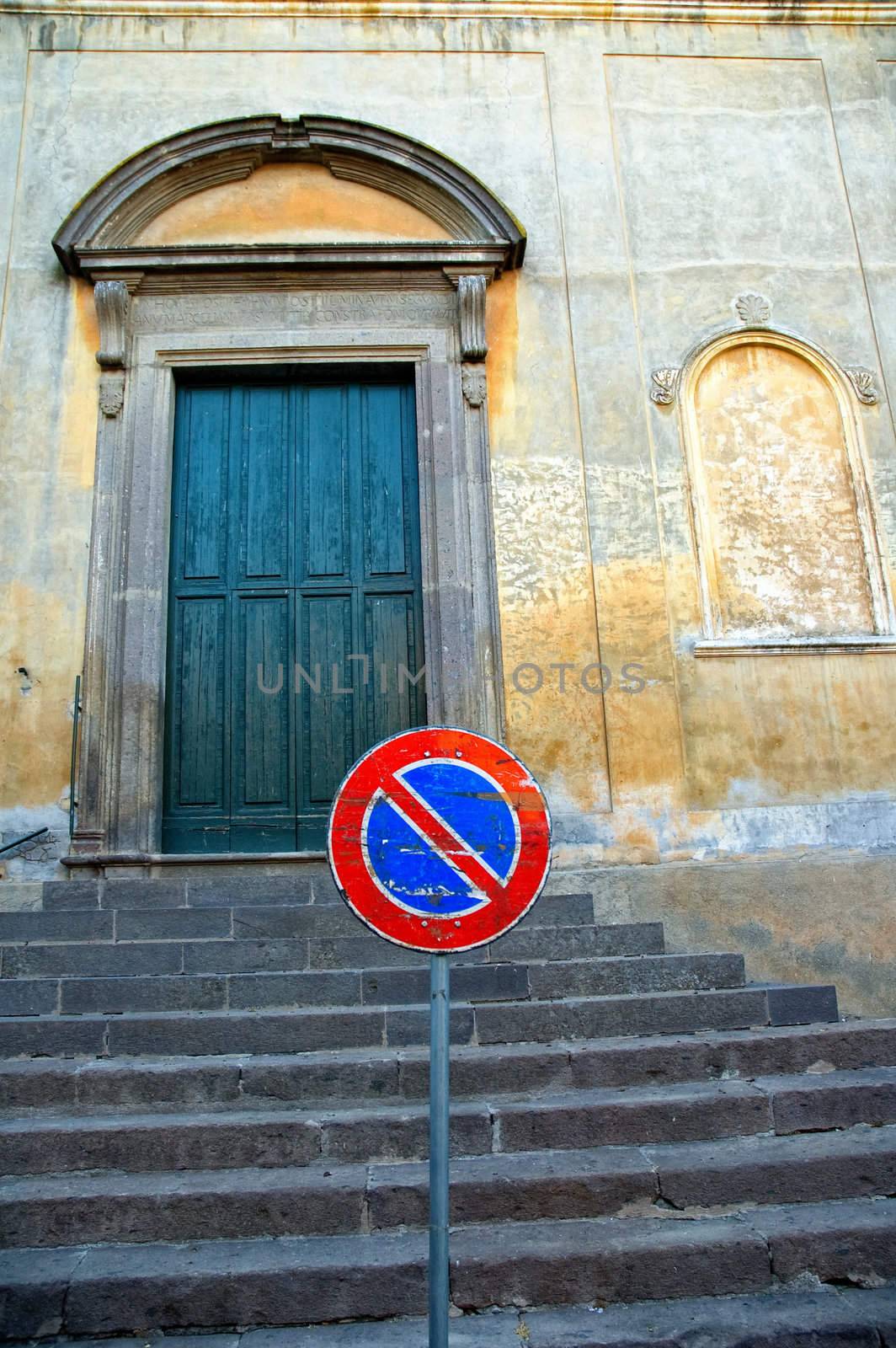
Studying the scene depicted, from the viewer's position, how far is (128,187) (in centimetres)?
707

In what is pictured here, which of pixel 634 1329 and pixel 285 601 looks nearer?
pixel 634 1329

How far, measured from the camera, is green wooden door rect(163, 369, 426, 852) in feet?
21.6

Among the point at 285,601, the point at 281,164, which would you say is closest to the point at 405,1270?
the point at 285,601

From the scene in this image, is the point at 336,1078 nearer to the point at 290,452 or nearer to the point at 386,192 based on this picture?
the point at 290,452

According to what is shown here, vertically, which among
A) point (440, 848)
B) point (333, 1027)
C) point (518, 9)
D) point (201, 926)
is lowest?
point (333, 1027)

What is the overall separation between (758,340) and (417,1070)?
562 cm

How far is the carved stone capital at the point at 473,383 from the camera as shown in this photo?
6.93m

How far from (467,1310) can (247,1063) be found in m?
1.41

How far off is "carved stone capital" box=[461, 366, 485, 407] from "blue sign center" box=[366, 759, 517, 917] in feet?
15.6

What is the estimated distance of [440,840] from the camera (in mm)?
2611

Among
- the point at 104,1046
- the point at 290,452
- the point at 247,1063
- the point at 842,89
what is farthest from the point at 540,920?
the point at 842,89

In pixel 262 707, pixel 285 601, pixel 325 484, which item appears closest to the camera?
pixel 262 707

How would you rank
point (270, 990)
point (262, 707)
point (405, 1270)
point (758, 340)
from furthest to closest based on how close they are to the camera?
point (758, 340) < point (262, 707) < point (270, 990) < point (405, 1270)

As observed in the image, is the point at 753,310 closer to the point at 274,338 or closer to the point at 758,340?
the point at 758,340
